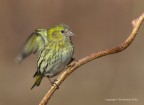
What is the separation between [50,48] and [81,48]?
766cm

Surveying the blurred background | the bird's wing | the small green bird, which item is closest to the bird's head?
the small green bird

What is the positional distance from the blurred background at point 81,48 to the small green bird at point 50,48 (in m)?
4.77

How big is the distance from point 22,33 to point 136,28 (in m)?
10.2

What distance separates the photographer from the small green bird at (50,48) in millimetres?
4344

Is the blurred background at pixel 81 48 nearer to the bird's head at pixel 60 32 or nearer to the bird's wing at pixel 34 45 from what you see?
the bird's head at pixel 60 32

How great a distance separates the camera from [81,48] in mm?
12523

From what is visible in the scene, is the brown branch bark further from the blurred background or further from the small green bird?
the blurred background

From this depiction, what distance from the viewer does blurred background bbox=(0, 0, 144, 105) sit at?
35.4ft

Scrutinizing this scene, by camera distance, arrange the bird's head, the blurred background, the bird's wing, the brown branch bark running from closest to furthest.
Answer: the brown branch bark
the bird's wing
the bird's head
the blurred background

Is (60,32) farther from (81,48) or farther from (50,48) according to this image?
(81,48)

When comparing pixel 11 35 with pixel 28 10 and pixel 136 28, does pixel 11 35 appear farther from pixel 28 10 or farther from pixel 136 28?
pixel 136 28

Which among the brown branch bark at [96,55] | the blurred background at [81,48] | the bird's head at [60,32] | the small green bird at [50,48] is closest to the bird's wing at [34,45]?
the small green bird at [50,48]

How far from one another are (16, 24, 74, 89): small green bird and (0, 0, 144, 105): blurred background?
4769mm

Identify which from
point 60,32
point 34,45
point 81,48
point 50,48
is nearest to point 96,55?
point 34,45
